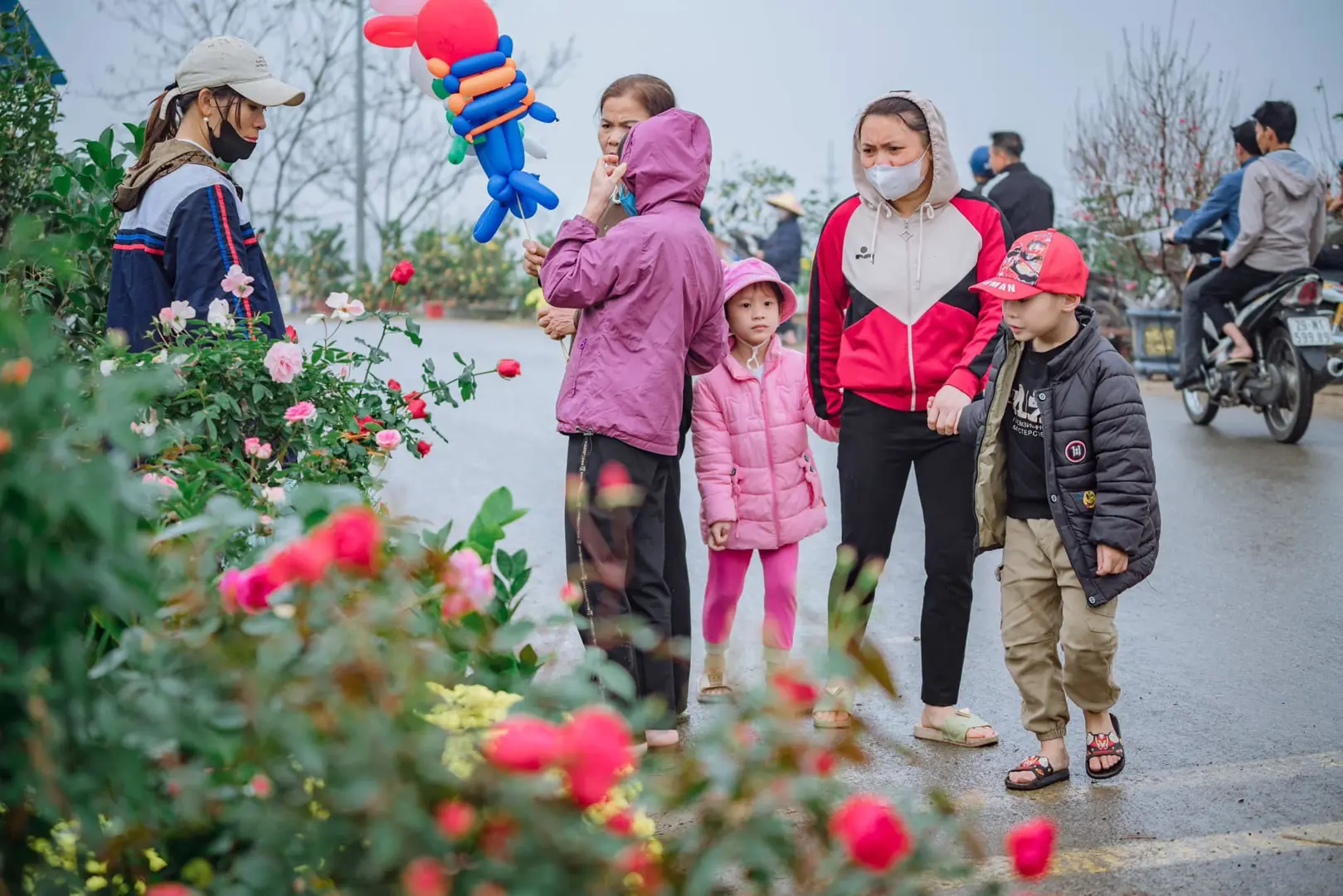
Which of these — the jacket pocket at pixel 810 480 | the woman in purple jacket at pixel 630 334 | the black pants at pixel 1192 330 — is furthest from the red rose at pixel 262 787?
the black pants at pixel 1192 330

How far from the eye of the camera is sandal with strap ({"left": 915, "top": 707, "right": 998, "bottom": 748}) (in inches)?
175

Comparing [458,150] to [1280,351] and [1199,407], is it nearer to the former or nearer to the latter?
[1280,351]

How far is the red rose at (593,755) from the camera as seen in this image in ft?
4.70

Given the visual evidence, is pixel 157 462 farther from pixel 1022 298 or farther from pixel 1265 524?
pixel 1265 524

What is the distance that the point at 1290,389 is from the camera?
10.1 meters

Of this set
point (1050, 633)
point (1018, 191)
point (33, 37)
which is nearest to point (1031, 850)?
point (1050, 633)

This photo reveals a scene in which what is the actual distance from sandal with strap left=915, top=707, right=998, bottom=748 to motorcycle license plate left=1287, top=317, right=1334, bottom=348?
20.9 feet

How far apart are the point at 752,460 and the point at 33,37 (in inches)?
139

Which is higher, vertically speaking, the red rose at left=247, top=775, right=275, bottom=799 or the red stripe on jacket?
the red stripe on jacket

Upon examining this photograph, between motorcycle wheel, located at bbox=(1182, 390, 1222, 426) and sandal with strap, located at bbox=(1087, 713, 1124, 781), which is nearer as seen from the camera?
sandal with strap, located at bbox=(1087, 713, 1124, 781)

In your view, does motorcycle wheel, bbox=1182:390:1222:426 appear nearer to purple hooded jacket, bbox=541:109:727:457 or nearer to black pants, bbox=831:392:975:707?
black pants, bbox=831:392:975:707

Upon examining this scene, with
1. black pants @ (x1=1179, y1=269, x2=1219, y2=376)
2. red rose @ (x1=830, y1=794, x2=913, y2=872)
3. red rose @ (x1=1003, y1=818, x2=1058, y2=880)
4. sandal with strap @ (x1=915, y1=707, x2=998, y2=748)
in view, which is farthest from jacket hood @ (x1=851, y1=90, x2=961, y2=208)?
black pants @ (x1=1179, y1=269, x2=1219, y2=376)

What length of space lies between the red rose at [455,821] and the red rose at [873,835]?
16.0 inches

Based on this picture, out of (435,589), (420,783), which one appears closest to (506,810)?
(420,783)
